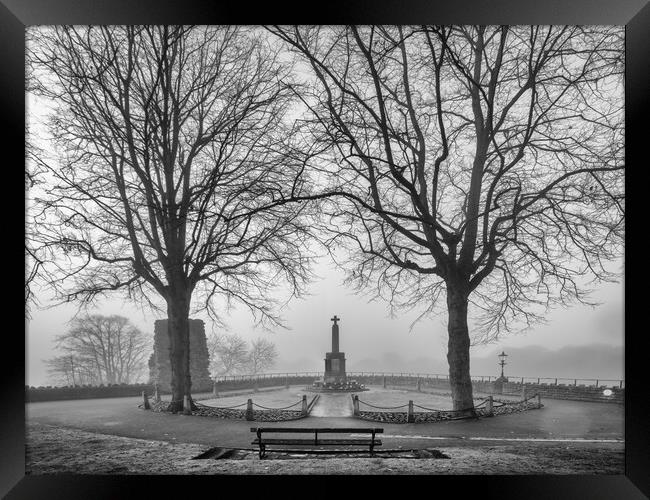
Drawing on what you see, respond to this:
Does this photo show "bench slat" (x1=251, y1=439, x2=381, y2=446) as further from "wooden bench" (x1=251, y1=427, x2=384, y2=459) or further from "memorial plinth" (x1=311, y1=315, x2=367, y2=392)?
"memorial plinth" (x1=311, y1=315, x2=367, y2=392)

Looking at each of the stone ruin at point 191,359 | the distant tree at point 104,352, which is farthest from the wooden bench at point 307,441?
the distant tree at point 104,352

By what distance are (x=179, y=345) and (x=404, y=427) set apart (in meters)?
5.90

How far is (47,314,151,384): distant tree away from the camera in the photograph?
18.1 meters

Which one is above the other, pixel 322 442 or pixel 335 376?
pixel 322 442

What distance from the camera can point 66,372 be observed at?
17.7 m

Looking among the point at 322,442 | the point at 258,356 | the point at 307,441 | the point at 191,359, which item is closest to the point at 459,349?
the point at 322,442

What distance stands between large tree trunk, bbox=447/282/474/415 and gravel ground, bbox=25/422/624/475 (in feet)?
4.96

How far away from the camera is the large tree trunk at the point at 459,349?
786 cm

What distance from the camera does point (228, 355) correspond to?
26141 millimetres

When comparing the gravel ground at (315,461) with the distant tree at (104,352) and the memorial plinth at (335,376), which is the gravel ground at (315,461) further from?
the distant tree at (104,352)

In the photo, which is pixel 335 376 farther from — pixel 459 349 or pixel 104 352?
pixel 104 352
